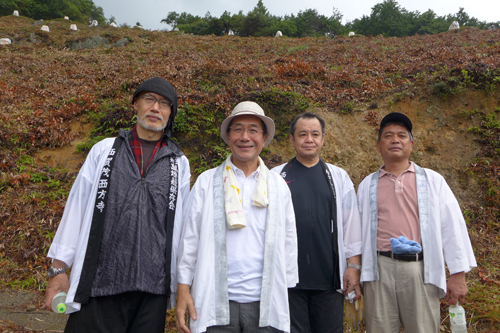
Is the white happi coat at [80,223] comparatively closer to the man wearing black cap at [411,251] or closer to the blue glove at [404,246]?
the man wearing black cap at [411,251]

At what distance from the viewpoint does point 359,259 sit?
9.21ft

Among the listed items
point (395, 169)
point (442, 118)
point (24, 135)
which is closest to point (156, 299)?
point (395, 169)

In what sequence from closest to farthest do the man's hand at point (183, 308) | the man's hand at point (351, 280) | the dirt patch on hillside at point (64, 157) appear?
1. the man's hand at point (183, 308)
2. the man's hand at point (351, 280)
3. the dirt patch on hillside at point (64, 157)

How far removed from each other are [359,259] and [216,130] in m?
4.26

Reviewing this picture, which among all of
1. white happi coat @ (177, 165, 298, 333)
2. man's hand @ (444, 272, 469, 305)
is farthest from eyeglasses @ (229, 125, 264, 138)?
man's hand @ (444, 272, 469, 305)

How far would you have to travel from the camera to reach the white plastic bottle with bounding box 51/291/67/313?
2.05 meters

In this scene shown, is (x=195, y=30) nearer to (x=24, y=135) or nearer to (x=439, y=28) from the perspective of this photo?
(x=439, y=28)

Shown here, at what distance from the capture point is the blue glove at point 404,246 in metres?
2.54

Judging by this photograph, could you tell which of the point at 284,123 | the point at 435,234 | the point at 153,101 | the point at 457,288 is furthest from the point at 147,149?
the point at 284,123

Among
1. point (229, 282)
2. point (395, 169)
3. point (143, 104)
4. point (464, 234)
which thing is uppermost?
point (143, 104)

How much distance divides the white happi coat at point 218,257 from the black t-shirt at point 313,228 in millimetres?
440

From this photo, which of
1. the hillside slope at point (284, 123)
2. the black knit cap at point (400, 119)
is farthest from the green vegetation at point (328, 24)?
the black knit cap at point (400, 119)

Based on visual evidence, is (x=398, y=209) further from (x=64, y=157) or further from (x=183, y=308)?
(x=64, y=157)

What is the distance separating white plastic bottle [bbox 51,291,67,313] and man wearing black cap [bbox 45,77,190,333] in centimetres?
5
